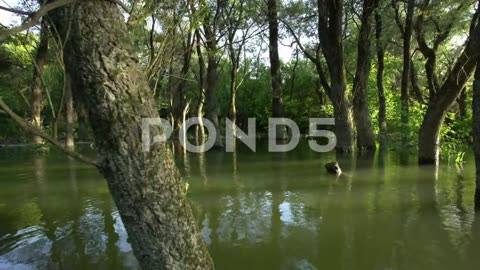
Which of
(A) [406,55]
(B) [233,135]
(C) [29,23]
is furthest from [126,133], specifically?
(B) [233,135]

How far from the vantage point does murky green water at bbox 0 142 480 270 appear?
5.11 meters

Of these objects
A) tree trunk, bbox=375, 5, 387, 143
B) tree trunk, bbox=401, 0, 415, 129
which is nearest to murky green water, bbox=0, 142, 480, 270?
tree trunk, bbox=401, 0, 415, 129

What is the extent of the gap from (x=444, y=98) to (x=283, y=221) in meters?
6.65

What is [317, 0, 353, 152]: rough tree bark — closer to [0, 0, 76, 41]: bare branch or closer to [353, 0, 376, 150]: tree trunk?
[353, 0, 376, 150]: tree trunk

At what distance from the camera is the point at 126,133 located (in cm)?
249

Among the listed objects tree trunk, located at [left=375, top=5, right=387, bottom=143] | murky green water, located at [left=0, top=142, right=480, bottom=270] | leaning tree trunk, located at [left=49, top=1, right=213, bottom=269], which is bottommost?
murky green water, located at [left=0, top=142, right=480, bottom=270]

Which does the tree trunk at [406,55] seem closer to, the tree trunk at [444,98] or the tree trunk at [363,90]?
the tree trunk at [363,90]

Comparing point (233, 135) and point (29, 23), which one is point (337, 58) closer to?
point (233, 135)

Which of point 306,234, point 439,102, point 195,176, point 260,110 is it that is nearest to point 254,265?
point 306,234

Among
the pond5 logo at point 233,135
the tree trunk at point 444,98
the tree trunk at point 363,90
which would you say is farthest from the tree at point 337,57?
the tree trunk at point 444,98

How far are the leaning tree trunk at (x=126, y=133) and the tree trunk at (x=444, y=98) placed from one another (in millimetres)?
8058

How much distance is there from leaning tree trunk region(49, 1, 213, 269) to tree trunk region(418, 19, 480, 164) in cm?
806

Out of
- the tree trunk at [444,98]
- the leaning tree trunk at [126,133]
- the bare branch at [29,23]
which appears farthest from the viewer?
the tree trunk at [444,98]

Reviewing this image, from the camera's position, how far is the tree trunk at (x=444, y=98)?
949cm
